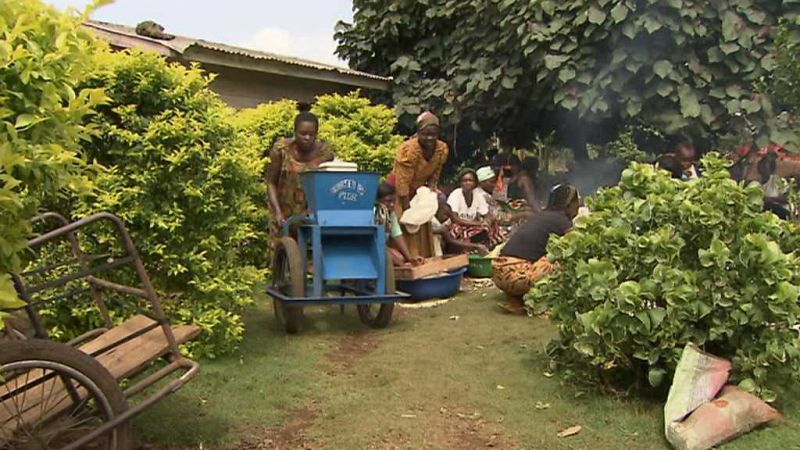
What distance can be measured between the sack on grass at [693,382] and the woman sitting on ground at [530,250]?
249cm

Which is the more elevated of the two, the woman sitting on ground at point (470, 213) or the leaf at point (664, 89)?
the leaf at point (664, 89)

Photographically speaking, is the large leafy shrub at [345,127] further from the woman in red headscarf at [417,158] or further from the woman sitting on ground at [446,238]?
the woman in red headscarf at [417,158]

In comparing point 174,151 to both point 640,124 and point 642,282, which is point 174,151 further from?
point 640,124

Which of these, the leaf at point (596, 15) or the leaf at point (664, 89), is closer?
the leaf at point (664, 89)

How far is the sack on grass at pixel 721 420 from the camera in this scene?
3.87 meters

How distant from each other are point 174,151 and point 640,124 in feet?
26.3

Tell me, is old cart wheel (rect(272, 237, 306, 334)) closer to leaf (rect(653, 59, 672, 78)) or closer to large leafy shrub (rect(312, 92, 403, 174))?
large leafy shrub (rect(312, 92, 403, 174))

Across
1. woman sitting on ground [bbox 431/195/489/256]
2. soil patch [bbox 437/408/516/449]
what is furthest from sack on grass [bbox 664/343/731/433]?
woman sitting on ground [bbox 431/195/489/256]

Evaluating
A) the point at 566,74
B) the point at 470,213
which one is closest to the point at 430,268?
the point at 470,213

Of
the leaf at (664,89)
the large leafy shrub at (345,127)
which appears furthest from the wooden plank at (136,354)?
the leaf at (664,89)

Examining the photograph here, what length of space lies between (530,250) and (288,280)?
215 cm

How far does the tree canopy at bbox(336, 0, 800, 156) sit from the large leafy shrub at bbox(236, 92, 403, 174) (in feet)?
→ 7.51

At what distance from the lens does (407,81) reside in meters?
13.0

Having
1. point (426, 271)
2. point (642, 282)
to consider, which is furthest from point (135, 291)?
point (426, 271)
